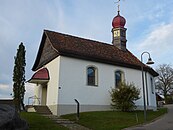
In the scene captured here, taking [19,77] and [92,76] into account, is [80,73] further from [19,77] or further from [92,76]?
[19,77]

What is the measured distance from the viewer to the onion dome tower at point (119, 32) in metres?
28.0

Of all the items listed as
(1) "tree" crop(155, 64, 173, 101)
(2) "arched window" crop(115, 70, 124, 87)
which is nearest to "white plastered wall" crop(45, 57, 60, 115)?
(2) "arched window" crop(115, 70, 124, 87)

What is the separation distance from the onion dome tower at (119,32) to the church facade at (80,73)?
74.3 inches

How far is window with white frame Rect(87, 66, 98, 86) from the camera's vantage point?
20938mm

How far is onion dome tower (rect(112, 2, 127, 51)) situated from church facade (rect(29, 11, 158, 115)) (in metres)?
1.89

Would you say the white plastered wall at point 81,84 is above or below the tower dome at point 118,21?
below

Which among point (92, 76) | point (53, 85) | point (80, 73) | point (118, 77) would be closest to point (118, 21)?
point (118, 77)

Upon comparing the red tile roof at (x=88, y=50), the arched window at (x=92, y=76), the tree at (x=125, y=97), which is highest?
the red tile roof at (x=88, y=50)

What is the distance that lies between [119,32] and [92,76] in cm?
968

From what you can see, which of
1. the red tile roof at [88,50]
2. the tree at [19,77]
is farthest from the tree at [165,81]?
the tree at [19,77]

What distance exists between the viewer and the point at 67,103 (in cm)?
1881

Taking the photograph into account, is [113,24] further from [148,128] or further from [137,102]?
[148,128]

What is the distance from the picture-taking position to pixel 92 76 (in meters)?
21.3

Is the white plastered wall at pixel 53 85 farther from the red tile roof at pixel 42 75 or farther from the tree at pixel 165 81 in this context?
the tree at pixel 165 81
